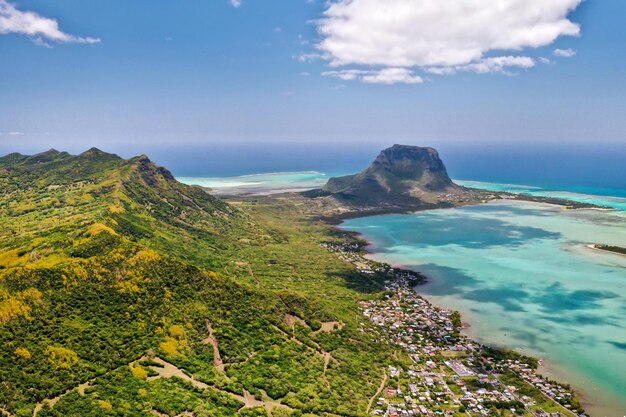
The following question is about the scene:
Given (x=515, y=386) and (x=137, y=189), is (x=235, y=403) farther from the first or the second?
(x=137, y=189)

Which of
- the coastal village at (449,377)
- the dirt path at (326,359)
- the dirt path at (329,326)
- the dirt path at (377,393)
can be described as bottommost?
the dirt path at (377,393)

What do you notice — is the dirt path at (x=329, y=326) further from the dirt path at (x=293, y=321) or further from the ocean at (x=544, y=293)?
the ocean at (x=544, y=293)

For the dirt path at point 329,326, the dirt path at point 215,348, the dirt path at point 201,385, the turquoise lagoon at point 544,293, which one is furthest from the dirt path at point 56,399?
the turquoise lagoon at point 544,293

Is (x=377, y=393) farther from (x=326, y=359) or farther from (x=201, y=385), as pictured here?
(x=201, y=385)

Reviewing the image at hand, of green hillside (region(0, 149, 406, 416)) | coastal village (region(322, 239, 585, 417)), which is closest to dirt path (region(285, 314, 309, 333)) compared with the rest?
green hillside (region(0, 149, 406, 416))

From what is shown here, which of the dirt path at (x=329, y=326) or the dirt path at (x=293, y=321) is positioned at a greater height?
the dirt path at (x=293, y=321)
